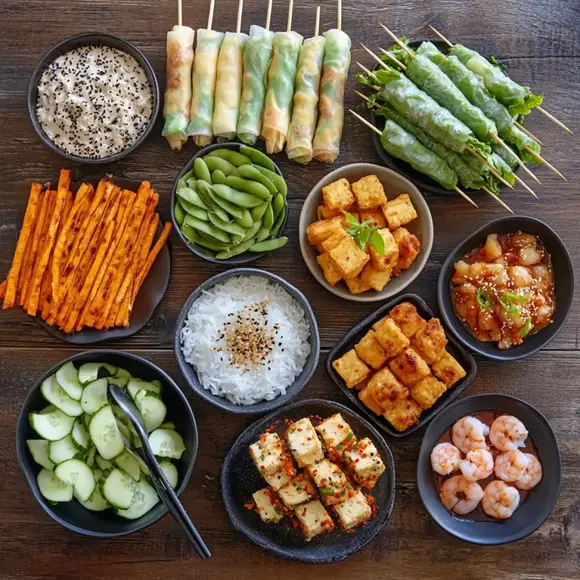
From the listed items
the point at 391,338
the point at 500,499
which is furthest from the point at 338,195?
the point at 500,499

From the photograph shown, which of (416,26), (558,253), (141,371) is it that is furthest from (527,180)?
(141,371)

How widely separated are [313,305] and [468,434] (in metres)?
1.05

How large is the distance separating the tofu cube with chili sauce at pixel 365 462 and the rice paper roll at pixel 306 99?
155 cm

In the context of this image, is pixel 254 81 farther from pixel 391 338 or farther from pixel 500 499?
pixel 500 499

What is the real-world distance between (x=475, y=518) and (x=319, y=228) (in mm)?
1732

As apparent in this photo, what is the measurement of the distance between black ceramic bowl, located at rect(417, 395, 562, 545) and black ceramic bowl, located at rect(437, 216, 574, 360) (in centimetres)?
26

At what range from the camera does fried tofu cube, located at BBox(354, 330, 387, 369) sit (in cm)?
339

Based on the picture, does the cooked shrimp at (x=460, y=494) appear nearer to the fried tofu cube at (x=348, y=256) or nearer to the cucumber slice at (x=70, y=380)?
the fried tofu cube at (x=348, y=256)

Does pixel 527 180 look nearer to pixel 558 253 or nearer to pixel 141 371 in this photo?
pixel 558 253

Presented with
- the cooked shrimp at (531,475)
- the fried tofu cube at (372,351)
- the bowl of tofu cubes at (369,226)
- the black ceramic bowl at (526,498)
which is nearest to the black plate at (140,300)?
the bowl of tofu cubes at (369,226)

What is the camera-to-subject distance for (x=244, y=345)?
3.32 meters

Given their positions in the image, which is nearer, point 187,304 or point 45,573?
point 187,304

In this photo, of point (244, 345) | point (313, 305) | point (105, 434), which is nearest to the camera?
point (105, 434)

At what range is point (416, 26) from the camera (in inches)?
143
